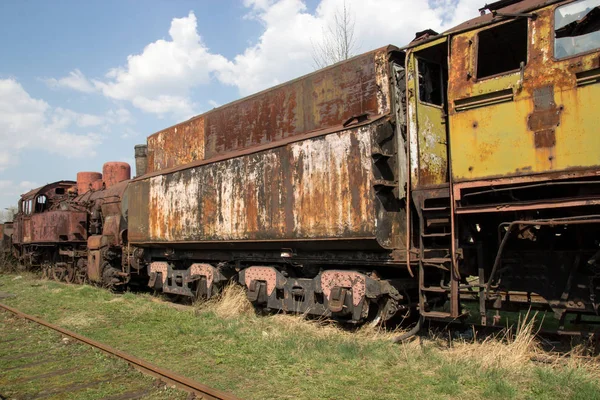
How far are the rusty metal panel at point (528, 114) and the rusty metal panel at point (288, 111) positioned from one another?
48.0 inches

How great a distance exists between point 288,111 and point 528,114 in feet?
13.4

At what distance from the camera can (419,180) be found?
6.04 m

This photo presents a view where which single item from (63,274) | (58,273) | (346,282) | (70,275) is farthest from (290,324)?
(58,273)

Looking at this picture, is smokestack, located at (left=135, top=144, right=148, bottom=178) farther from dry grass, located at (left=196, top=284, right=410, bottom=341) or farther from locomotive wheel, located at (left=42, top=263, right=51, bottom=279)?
dry grass, located at (left=196, top=284, right=410, bottom=341)

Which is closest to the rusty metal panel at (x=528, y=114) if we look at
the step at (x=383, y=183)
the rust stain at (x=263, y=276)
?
the step at (x=383, y=183)

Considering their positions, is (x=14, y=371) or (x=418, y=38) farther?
(x=418, y=38)

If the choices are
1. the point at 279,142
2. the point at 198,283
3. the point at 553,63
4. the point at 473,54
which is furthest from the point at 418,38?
the point at 198,283

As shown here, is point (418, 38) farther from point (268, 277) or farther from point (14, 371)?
point (14, 371)

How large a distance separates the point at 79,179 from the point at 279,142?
45.7 ft

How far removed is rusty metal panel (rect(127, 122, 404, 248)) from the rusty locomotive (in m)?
0.02

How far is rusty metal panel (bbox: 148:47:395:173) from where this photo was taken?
21.9 feet

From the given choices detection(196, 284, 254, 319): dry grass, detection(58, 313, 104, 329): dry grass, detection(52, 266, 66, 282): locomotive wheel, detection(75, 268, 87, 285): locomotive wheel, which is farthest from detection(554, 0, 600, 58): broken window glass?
detection(52, 266, 66, 282): locomotive wheel

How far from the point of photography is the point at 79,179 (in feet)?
61.0

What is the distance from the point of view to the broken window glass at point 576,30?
15.3ft
